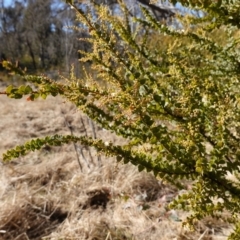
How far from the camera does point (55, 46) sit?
3122 cm

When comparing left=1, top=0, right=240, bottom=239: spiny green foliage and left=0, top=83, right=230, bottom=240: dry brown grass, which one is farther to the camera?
left=0, top=83, right=230, bottom=240: dry brown grass

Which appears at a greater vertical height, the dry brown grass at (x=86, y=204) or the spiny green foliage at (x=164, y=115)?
the spiny green foliage at (x=164, y=115)

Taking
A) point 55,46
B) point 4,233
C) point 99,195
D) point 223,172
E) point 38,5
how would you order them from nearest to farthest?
point 223,172 → point 4,233 → point 99,195 → point 38,5 → point 55,46

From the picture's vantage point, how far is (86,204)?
329cm

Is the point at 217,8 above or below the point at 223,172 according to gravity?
above

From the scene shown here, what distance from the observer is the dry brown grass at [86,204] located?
273cm

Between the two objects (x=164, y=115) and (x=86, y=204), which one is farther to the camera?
(x=86, y=204)

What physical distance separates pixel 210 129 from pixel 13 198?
2.44 m

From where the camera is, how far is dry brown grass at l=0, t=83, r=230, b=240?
8.95 feet

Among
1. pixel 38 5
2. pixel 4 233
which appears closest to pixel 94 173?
pixel 4 233

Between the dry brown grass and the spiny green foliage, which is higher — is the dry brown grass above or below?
below

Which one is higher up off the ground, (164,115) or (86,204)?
(164,115)

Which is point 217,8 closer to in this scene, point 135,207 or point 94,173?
point 135,207

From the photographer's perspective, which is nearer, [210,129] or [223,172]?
[223,172]
